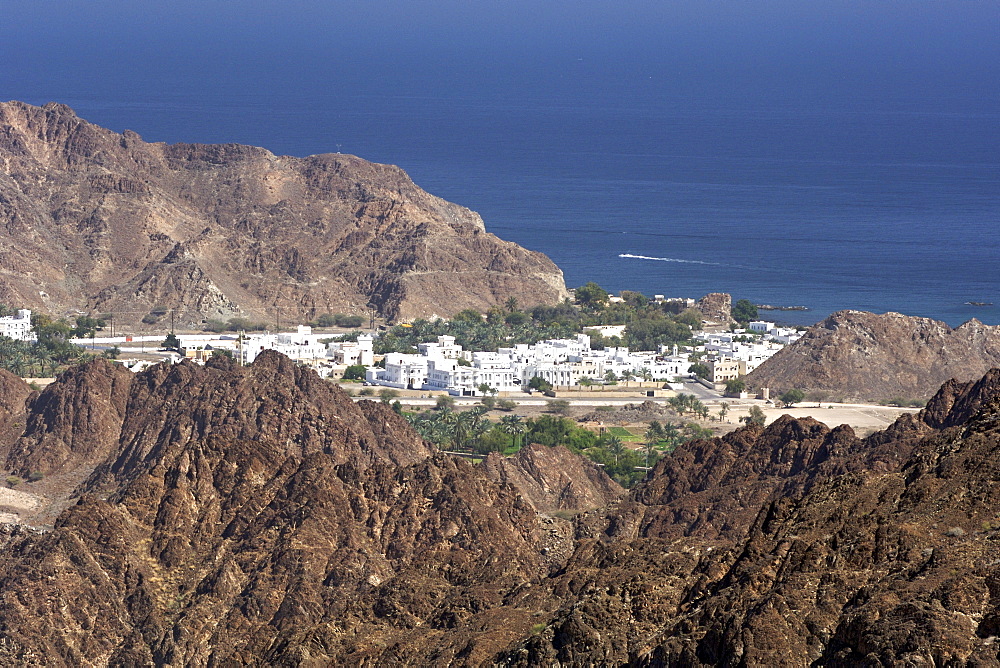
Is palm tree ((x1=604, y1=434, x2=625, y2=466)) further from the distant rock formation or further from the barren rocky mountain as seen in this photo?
the distant rock formation

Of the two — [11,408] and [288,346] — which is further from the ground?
[288,346]

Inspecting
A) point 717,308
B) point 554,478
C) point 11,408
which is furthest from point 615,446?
point 717,308

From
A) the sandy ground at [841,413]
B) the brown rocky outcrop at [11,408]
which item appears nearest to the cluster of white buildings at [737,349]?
the sandy ground at [841,413]

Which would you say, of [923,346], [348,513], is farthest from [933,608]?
[923,346]

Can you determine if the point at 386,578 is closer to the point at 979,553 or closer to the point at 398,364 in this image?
the point at 979,553

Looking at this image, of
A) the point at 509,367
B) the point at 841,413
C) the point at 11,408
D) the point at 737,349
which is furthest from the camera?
the point at 737,349

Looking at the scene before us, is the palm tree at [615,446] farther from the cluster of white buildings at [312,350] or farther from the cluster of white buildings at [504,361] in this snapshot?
the cluster of white buildings at [312,350]

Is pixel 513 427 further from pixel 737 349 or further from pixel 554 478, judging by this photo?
pixel 737 349

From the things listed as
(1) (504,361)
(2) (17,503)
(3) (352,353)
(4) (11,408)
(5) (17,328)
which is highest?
(5) (17,328)
